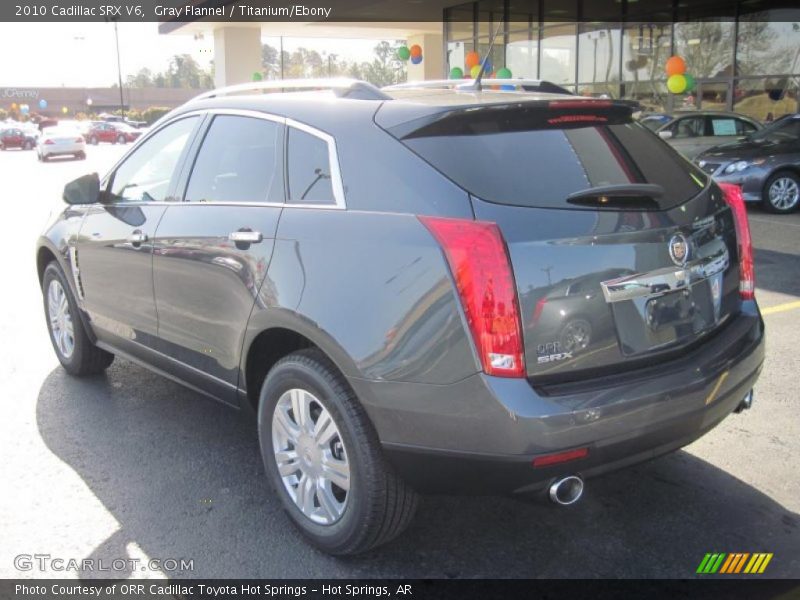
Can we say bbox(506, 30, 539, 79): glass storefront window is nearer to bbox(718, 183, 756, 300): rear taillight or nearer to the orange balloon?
the orange balloon

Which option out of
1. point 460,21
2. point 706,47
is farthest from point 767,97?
point 460,21

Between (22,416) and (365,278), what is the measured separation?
9.48 ft

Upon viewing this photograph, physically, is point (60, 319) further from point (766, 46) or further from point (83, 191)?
point (766, 46)

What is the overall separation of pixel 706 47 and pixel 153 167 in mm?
18262

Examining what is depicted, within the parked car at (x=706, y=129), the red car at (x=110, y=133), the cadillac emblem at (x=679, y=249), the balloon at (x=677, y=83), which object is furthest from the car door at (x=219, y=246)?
the red car at (x=110, y=133)

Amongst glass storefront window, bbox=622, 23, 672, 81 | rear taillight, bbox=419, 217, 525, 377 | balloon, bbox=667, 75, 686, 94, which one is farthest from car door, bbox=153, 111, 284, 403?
glass storefront window, bbox=622, 23, 672, 81

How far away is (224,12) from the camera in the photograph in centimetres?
2681

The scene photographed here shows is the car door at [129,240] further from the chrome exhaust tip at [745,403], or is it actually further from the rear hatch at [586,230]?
the chrome exhaust tip at [745,403]

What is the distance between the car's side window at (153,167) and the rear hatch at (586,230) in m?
1.69

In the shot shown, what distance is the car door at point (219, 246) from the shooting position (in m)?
3.45

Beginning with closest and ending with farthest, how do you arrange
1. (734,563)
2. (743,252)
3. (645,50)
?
(734,563)
(743,252)
(645,50)

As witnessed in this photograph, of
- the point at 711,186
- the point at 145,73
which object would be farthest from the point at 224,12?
the point at 145,73

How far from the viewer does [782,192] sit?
1242 cm

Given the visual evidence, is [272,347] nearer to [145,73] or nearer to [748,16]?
[748,16]
